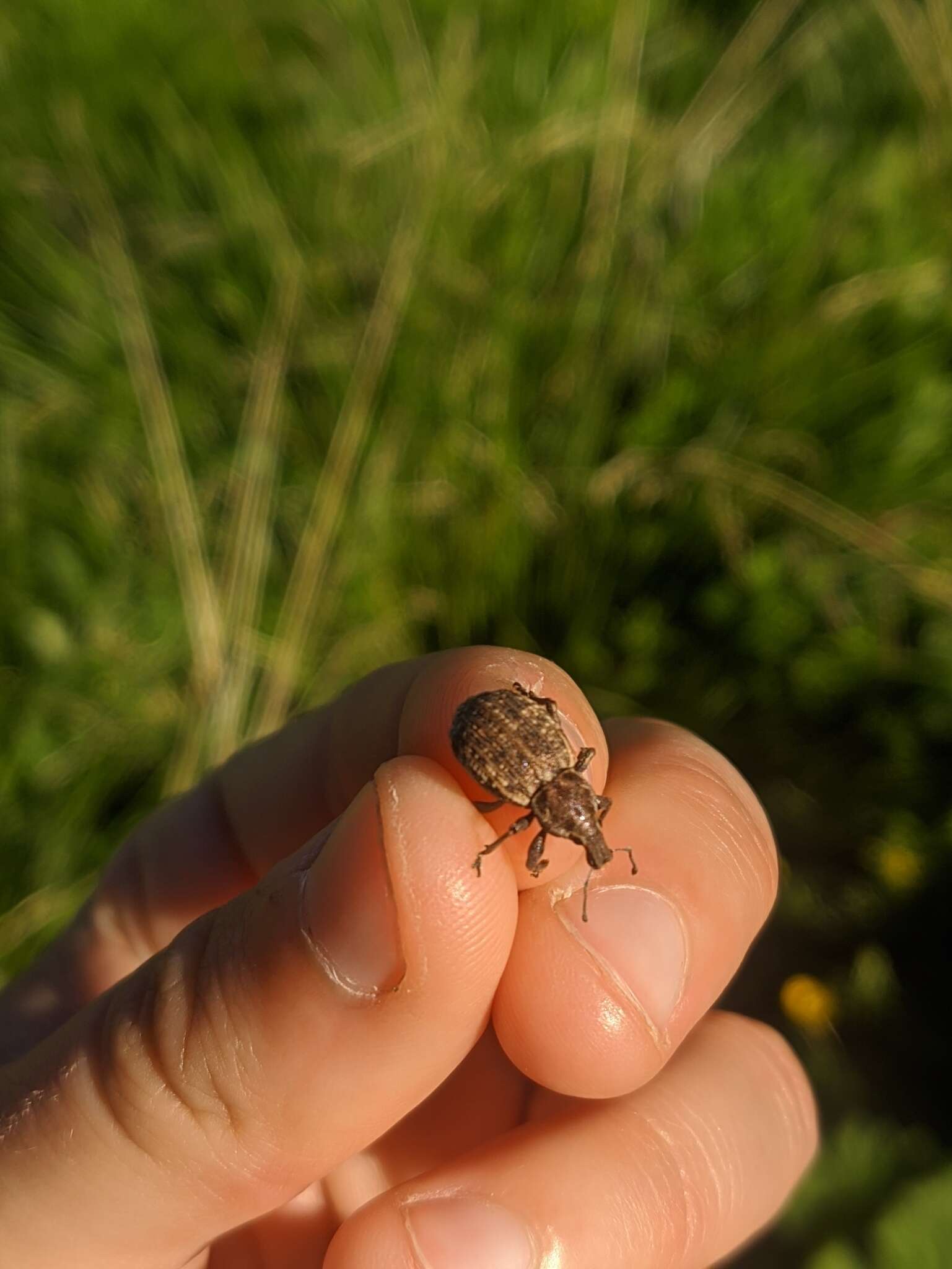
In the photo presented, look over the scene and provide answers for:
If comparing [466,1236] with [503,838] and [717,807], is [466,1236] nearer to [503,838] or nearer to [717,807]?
[503,838]

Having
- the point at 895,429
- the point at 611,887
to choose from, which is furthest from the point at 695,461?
the point at 611,887

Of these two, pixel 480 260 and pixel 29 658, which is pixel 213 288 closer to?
pixel 480 260

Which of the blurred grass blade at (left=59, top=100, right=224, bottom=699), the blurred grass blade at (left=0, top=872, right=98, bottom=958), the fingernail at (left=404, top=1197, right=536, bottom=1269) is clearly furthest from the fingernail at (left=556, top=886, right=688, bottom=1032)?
the blurred grass blade at (left=0, top=872, right=98, bottom=958)

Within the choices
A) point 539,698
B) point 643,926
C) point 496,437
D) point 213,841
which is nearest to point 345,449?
point 496,437

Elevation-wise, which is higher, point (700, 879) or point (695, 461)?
point (695, 461)

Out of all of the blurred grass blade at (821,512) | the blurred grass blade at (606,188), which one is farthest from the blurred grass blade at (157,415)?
the blurred grass blade at (821,512)

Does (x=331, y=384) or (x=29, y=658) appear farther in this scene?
(x=331, y=384)
